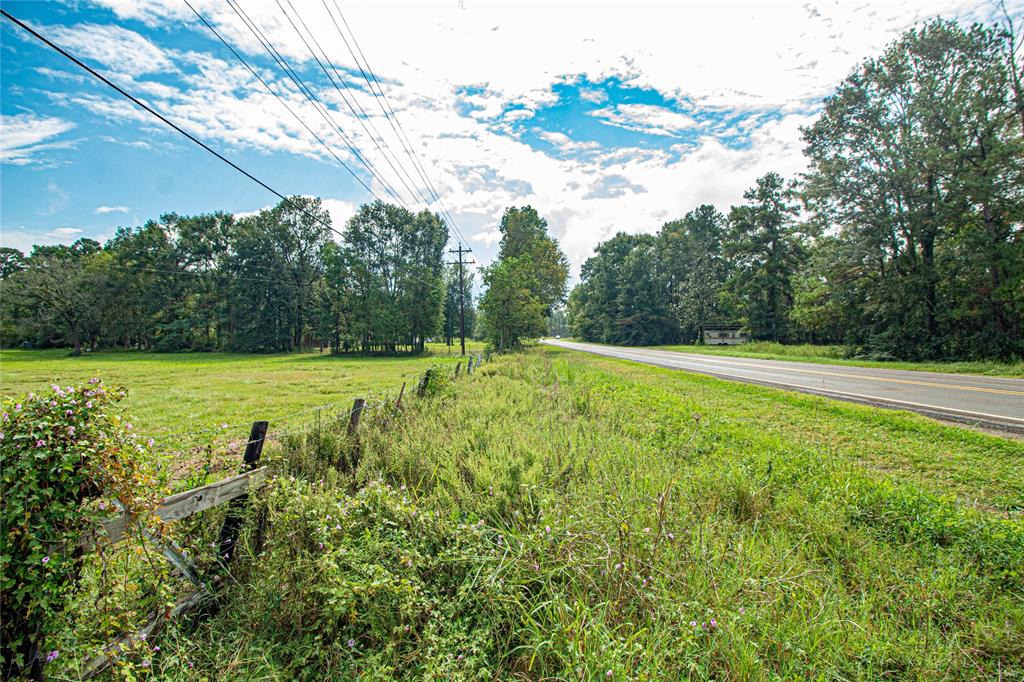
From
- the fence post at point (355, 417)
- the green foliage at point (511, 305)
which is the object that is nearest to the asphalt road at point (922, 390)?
the fence post at point (355, 417)

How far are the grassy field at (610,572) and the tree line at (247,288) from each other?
37.4 meters

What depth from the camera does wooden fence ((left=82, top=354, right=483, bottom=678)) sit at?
190 cm

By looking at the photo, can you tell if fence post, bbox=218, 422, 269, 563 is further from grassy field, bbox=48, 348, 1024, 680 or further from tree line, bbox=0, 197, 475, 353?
tree line, bbox=0, 197, 475, 353

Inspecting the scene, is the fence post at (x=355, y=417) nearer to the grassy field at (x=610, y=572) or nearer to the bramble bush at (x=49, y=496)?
the grassy field at (x=610, y=572)

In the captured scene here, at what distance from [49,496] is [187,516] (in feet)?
3.09

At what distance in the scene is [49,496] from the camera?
5.55 ft

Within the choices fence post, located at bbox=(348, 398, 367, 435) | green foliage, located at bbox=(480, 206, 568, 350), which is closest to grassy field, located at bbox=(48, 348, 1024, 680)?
fence post, located at bbox=(348, 398, 367, 435)

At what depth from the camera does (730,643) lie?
200 centimetres

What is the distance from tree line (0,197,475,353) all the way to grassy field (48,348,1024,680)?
123 ft

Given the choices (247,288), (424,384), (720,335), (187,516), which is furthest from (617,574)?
(247,288)

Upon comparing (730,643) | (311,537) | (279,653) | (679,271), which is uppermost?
(679,271)

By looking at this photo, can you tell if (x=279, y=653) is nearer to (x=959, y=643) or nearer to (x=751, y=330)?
(x=959, y=643)

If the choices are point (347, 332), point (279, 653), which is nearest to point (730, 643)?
point (279, 653)

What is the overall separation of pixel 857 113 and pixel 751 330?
1969 cm
